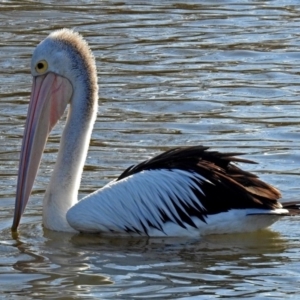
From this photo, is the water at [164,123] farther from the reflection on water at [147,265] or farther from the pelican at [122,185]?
the pelican at [122,185]

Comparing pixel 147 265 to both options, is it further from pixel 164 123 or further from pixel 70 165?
pixel 164 123

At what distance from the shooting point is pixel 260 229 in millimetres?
7742

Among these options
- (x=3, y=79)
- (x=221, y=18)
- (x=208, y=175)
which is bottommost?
(x=208, y=175)

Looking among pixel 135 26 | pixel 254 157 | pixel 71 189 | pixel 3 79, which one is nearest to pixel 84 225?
pixel 71 189

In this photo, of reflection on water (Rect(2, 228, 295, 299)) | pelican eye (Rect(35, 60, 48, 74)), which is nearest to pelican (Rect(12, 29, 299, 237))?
pelican eye (Rect(35, 60, 48, 74))

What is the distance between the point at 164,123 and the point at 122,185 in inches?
106

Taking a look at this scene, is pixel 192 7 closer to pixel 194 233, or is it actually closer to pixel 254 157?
pixel 254 157

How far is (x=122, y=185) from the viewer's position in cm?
766

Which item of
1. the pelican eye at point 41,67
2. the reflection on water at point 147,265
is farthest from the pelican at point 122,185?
the reflection on water at point 147,265

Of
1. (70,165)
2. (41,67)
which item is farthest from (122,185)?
(41,67)

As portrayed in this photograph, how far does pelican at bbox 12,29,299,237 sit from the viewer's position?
24.6ft

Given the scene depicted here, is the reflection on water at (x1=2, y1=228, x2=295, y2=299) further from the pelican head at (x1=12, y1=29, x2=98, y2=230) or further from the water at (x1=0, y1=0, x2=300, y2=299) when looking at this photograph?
the pelican head at (x1=12, y1=29, x2=98, y2=230)

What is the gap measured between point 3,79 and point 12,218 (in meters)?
4.03

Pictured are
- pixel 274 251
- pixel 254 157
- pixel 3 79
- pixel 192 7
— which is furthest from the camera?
pixel 192 7
